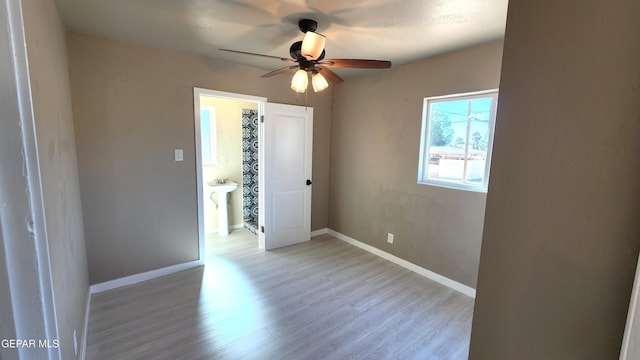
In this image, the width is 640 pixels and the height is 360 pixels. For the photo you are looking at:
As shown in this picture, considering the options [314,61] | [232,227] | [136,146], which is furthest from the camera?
[232,227]

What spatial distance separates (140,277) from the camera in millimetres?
2896

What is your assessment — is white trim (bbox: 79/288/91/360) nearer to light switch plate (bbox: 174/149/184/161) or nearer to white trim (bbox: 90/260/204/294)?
white trim (bbox: 90/260/204/294)

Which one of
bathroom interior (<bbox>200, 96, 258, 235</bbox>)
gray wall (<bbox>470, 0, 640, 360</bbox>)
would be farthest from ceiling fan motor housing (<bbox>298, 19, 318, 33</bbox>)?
bathroom interior (<bbox>200, 96, 258, 235</bbox>)

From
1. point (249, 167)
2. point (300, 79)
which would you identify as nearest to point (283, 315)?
point (300, 79)

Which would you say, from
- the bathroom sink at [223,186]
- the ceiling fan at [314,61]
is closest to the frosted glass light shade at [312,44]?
the ceiling fan at [314,61]

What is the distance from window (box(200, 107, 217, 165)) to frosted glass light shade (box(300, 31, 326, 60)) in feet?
9.49

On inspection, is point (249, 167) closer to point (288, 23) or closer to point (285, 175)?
point (285, 175)

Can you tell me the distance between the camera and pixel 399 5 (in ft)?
6.08

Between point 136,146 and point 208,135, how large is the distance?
5.56 ft

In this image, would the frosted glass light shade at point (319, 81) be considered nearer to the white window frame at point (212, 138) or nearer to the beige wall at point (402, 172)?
the beige wall at point (402, 172)

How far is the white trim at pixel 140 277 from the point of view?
8.80ft

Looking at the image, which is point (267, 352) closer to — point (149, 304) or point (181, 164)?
point (149, 304)

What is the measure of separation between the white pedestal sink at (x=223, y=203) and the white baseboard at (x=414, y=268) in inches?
70.2

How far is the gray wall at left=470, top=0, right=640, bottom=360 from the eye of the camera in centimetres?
60
